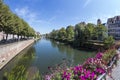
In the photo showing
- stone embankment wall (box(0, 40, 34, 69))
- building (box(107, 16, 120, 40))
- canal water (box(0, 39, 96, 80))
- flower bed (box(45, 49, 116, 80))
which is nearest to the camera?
canal water (box(0, 39, 96, 80))

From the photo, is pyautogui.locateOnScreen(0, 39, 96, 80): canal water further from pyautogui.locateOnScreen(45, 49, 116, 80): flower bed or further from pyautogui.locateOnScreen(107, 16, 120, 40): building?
pyautogui.locateOnScreen(107, 16, 120, 40): building

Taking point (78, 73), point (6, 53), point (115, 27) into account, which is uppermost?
point (115, 27)

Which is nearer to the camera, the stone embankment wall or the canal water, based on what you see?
the canal water

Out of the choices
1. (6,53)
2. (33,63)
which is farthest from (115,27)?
(6,53)

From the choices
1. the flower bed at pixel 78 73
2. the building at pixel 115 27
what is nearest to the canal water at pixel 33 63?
the flower bed at pixel 78 73

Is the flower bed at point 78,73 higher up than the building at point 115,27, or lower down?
lower down

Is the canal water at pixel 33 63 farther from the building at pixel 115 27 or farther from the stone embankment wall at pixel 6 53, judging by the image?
the building at pixel 115 27

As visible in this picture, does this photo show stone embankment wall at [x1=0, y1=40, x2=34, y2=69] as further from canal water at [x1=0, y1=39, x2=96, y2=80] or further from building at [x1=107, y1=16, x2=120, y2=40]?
building at [x1=107, y1=16, x2=120, y2=40]

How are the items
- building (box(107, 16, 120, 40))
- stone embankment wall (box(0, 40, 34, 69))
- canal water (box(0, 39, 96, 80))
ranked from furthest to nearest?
building (box(107, 16, 120, 40)), stone embankment wall (box(0, 40, 34, 69)), canal water (box(0, 39, 96, 80))

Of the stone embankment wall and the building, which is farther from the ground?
the building

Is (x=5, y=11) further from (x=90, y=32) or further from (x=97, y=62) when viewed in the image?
(x=90, y=32)

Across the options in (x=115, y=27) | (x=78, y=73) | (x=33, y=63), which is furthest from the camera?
(x=115, y=27)

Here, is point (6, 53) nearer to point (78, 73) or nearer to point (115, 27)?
point (78, 73)

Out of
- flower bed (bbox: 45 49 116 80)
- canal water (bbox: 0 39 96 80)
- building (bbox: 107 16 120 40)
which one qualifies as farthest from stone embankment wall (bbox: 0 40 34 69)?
building (bbox: 107 16 120 40)
